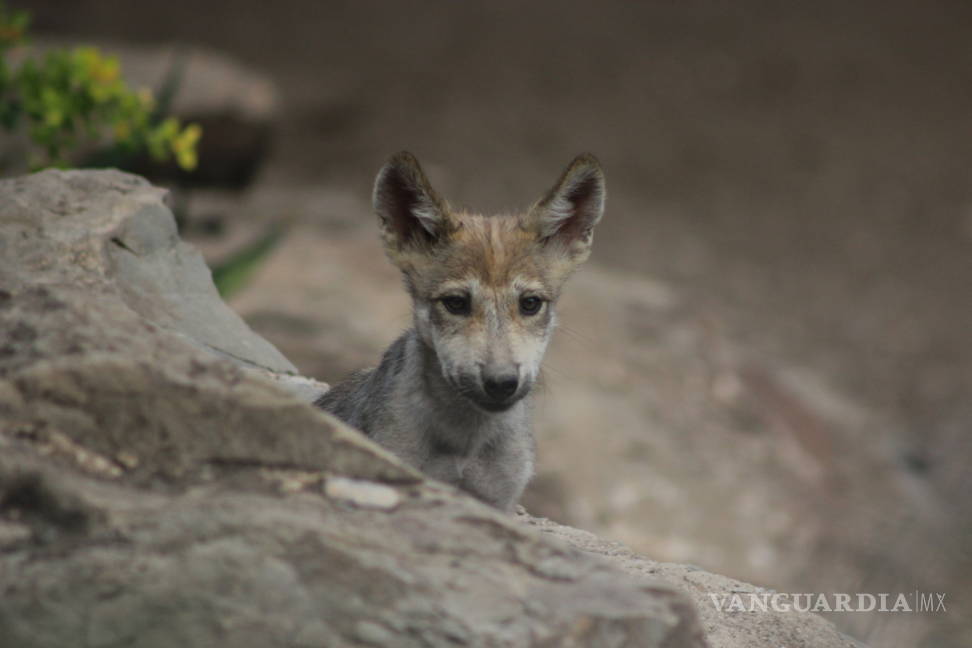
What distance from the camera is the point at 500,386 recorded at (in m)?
4.62

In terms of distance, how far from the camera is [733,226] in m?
15.9

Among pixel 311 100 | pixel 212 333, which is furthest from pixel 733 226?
pixel 212 333

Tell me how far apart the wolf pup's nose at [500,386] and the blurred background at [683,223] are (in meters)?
3.73

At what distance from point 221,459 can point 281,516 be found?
33 centimetres

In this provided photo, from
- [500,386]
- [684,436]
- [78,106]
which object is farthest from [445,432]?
[684,436]

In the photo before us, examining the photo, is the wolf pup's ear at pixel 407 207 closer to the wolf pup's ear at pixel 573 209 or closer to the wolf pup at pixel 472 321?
the wolf pup at pixel 472 321

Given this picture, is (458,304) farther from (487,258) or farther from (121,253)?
(121,253)

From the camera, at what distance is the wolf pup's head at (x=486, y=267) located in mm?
4727

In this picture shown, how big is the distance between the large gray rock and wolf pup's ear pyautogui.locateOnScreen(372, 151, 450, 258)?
4.75 feet

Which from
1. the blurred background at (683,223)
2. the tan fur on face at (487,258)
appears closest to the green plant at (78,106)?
the blurred background at (683,223)

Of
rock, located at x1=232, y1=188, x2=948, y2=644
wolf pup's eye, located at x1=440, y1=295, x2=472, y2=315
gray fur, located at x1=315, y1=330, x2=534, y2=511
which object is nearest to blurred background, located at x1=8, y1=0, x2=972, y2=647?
rock, located at x1=232, y1=188, x2=948, y2=644

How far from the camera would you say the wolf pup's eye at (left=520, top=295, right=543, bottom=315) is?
4.95 meters

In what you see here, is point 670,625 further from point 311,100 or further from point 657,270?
point 311,100

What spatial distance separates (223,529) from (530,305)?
1.97m
